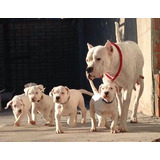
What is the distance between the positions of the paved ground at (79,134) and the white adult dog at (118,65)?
39cm

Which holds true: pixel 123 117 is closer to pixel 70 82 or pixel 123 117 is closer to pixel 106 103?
pixel 106 103

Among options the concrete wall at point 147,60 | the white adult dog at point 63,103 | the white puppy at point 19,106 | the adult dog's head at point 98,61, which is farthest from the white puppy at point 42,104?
the concrete wall at point 147,60

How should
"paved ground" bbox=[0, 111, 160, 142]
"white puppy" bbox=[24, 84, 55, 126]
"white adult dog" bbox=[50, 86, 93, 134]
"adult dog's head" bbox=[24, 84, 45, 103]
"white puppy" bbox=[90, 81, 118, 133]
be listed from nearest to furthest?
"paved ground" bbox=[0, 111, 160, 142] → "white puppy" bbox=[90, 81, 118, 133] → "white adult dog" bbox=[50, 86, 93, 134] → "adult dog's head" bbox=[24, 84, 45, 103] → "white puppy" bbox=[24, 84, 55, 126]

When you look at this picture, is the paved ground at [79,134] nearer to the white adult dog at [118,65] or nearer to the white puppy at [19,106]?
the white puppy at [19,106]

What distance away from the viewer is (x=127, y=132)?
5.99 meters

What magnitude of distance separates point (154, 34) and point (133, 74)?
1.69 metres

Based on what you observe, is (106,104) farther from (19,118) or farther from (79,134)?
(19,118)

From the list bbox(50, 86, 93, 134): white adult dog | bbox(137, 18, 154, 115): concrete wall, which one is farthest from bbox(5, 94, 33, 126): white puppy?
bbox(137, 18, 154, 115): concrete wall

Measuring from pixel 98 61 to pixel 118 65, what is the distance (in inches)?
21.7

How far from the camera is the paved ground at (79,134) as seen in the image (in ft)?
17.8

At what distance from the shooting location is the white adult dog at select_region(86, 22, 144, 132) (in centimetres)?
580

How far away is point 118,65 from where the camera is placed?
625cm

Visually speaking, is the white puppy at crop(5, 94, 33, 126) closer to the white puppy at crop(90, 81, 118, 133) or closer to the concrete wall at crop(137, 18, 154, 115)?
the white puppy at crop(90, 81, 118, 133)

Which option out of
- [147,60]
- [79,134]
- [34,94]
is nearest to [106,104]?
[79,134]
